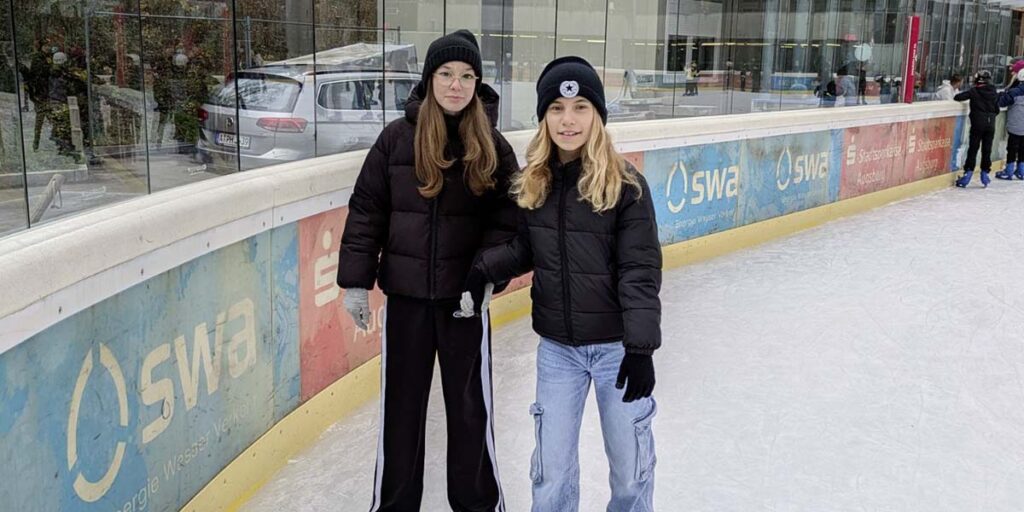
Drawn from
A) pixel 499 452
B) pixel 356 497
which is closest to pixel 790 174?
pixel 499 452

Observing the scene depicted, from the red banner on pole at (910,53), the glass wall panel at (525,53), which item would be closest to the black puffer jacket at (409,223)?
the glass wall panel at (525,53)

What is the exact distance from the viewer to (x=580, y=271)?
92.3 inches

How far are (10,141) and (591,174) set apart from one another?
4.28 ft

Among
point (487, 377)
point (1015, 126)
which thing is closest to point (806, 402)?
point (487, 377)

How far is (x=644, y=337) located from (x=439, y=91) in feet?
2.91

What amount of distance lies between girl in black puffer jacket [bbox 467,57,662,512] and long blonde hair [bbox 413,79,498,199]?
208 millimetres

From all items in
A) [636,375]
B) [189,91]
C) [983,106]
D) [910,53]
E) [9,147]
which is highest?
[910,53]

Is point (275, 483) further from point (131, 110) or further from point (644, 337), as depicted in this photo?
point (644, 337)

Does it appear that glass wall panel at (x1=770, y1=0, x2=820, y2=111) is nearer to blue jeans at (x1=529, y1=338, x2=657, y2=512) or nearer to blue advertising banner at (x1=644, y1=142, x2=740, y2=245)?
blue advertising banner at (x1=644, y1=142, x2=740, y2=245)

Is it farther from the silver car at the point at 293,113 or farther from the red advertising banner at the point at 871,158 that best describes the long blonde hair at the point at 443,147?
the red advertising banner at the point at 871,158

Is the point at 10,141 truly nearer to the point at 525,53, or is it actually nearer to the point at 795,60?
the point at 525,53

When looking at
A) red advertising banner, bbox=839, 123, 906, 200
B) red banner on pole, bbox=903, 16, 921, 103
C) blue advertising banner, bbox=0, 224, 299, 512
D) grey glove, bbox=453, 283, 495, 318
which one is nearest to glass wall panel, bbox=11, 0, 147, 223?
blue advertising banner, bbox=0, 224, 299, 512

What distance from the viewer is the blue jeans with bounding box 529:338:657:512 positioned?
237 cm

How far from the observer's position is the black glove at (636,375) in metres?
2.20
